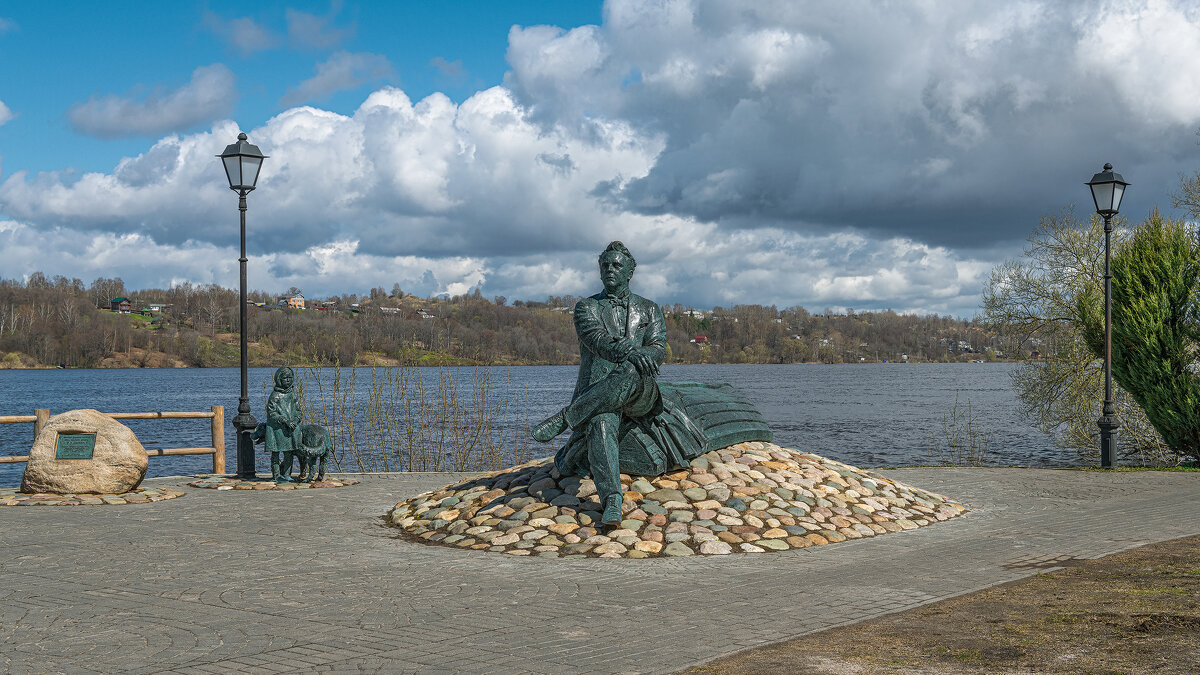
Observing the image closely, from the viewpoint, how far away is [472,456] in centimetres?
2292

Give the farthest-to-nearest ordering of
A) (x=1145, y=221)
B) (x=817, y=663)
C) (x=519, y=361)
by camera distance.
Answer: (x=519, y=361)
(x=1145, y=221)
(x=817, y=663)

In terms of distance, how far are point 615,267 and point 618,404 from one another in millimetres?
1582

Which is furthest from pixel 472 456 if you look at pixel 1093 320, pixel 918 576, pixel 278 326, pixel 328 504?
pixel 278 326

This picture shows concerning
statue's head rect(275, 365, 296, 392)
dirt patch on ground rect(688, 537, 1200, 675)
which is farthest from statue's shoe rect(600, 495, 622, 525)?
statue's head rect(275, 365, 296, 392)

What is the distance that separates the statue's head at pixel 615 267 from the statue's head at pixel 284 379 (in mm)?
5295

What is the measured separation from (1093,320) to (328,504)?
18.0m

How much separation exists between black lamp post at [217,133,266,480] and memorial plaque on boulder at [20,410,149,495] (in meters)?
1.79

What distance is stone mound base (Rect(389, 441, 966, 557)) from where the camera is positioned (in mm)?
9125

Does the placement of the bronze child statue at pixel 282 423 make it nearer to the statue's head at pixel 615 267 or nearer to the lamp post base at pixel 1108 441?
the statue's head at pixel 615 267

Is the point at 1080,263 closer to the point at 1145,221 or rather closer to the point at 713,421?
the point at 1145,221

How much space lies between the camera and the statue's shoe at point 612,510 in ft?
30.0

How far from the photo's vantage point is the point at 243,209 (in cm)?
1484

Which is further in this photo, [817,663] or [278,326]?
[278,326]

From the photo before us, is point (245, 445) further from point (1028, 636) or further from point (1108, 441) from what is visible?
point (1108, 441)
